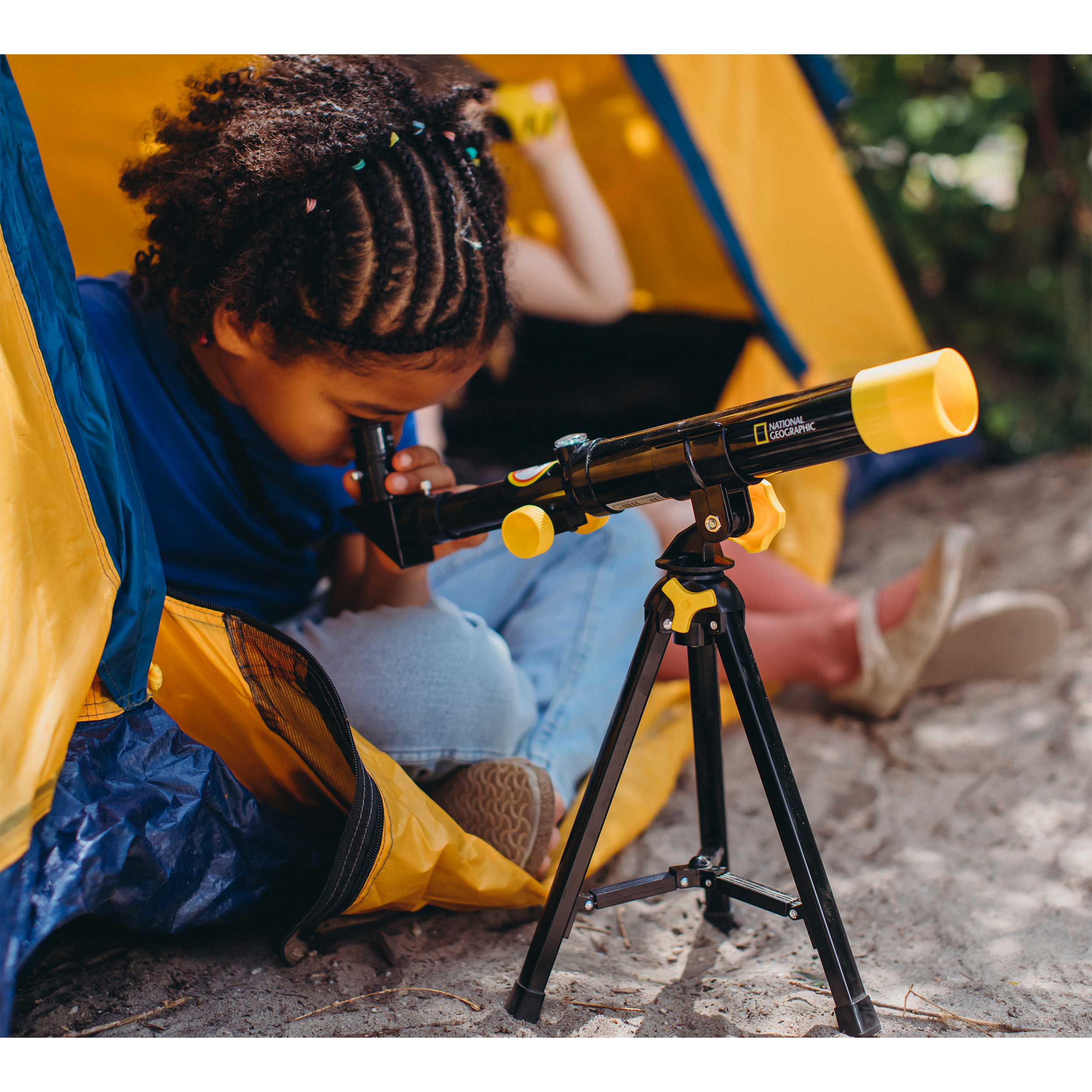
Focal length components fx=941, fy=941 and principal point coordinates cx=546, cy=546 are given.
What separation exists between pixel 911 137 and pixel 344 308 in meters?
2.58

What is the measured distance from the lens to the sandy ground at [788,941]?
84 centimetres

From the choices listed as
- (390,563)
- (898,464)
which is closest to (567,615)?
(390,563)

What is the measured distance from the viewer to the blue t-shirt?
967 mm

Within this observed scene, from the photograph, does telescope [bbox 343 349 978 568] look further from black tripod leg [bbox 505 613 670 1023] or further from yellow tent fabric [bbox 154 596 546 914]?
yellow tent fabric [bbox 154 596 546 914]

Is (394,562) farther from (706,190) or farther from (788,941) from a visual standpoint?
(706,190)

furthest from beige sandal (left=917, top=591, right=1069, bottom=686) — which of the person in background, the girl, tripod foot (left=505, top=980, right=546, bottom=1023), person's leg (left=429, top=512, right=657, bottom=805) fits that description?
tripod foot (left=505, top=980, right=546, bottom=1023)

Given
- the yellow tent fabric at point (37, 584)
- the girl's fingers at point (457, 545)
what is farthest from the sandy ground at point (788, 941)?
the girl's fingers at point (457, 545)

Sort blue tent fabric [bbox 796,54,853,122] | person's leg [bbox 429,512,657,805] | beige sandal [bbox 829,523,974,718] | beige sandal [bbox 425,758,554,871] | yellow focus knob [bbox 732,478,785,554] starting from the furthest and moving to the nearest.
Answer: blue tent fabric [bbox 796,54,853,122] < beige sandal [bbox 829,523,974,718] < person's leg [bbox 429,512,657,805] < beige sandal [bbox 425,758,554,871] < yellow focus knob [bbox 732,478,785,554]

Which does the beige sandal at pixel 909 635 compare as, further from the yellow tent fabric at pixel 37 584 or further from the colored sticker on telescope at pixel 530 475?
the yellow tent fabric at pixel 37 584

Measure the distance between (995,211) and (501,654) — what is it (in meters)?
2.63

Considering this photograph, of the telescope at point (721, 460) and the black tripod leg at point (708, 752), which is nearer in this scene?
the telescope at point (721, 460)

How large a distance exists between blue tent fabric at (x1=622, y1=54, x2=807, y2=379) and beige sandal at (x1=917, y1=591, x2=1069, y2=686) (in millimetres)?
814

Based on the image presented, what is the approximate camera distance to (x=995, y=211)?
2.93 m

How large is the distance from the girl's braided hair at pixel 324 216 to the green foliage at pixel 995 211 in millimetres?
1993
